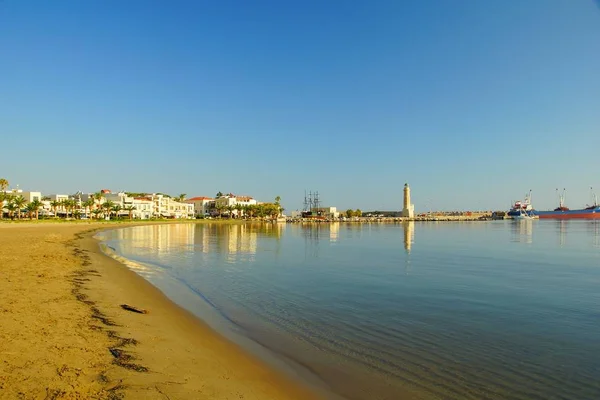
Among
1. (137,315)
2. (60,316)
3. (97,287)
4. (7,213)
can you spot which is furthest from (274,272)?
(7,213)

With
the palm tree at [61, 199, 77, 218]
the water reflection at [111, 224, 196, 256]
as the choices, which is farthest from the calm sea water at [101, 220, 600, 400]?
the palm tree at [61, 199, 77, 218]

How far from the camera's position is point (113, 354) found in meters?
7.17

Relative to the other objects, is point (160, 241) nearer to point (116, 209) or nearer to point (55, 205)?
point (55, 205)

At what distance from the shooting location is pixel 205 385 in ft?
20.8

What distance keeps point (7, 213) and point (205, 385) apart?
128356mm

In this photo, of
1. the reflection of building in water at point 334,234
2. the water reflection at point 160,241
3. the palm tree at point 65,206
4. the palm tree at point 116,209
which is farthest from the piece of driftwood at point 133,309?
the palm tree at point 116,209

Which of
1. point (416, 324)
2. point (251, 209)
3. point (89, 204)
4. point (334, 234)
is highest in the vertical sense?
point (89, 204)

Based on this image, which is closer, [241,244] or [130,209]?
[241,244]

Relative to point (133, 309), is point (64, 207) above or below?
above

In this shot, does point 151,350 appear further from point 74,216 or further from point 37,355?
point 74,216

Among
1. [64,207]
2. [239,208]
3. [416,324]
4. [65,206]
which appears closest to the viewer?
[416,324]

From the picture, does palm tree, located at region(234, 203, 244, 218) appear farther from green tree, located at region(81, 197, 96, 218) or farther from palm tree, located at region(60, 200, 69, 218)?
palm tree, located at region(60, 200, 69, 218)

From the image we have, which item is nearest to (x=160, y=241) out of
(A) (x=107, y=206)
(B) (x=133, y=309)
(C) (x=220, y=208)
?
(B) (x=133, y=309)

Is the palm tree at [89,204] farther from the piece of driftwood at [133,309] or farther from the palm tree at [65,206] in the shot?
the piece of driftwood at [133,309]
